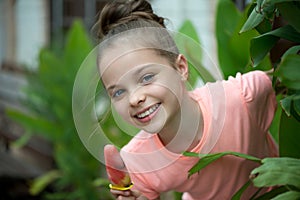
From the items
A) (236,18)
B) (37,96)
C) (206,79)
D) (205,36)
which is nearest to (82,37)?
(37,96)

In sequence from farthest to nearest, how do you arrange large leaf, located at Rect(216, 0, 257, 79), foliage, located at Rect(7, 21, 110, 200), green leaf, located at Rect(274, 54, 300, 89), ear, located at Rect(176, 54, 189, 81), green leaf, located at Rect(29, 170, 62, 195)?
1. green leaf, located at Rect(29, 170, 62, 195)
2. foliage, located at Rect(7, 21, 110, 200)
3. large leaf, located at Rect(216, 0, 257, 79)
4. ear, located at Rect(176, 54, 189, 81)
5. green leaf, located at Rect(274, 54, 300, 89)

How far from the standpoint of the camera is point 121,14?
3.96ft

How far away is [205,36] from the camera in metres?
3.89

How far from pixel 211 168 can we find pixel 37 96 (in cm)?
243

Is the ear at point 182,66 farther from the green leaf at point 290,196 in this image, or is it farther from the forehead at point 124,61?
the green leaf at point 290,196

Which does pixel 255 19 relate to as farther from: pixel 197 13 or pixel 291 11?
pixel 197 13

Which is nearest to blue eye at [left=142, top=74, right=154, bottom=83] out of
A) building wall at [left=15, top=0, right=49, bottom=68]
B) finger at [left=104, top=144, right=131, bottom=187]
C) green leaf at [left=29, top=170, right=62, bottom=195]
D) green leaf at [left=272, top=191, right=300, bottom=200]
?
finger at [left=104, top=144, right=131, bottom=187]

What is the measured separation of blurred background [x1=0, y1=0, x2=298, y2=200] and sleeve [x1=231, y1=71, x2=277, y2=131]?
509 mm

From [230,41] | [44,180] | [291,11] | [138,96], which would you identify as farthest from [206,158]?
[44,180]

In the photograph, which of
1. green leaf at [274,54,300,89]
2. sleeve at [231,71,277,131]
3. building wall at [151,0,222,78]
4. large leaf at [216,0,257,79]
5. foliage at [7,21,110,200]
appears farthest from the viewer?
Result: building wall at [151,0,222,78]

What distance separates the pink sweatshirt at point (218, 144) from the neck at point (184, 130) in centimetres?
1

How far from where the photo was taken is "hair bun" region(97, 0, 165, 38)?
3.92 feet

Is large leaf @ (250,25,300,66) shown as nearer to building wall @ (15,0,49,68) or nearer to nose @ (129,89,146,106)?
nose @ (129,89,146,106)

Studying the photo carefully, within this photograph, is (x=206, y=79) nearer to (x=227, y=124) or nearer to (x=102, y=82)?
(x=227, y=124)
